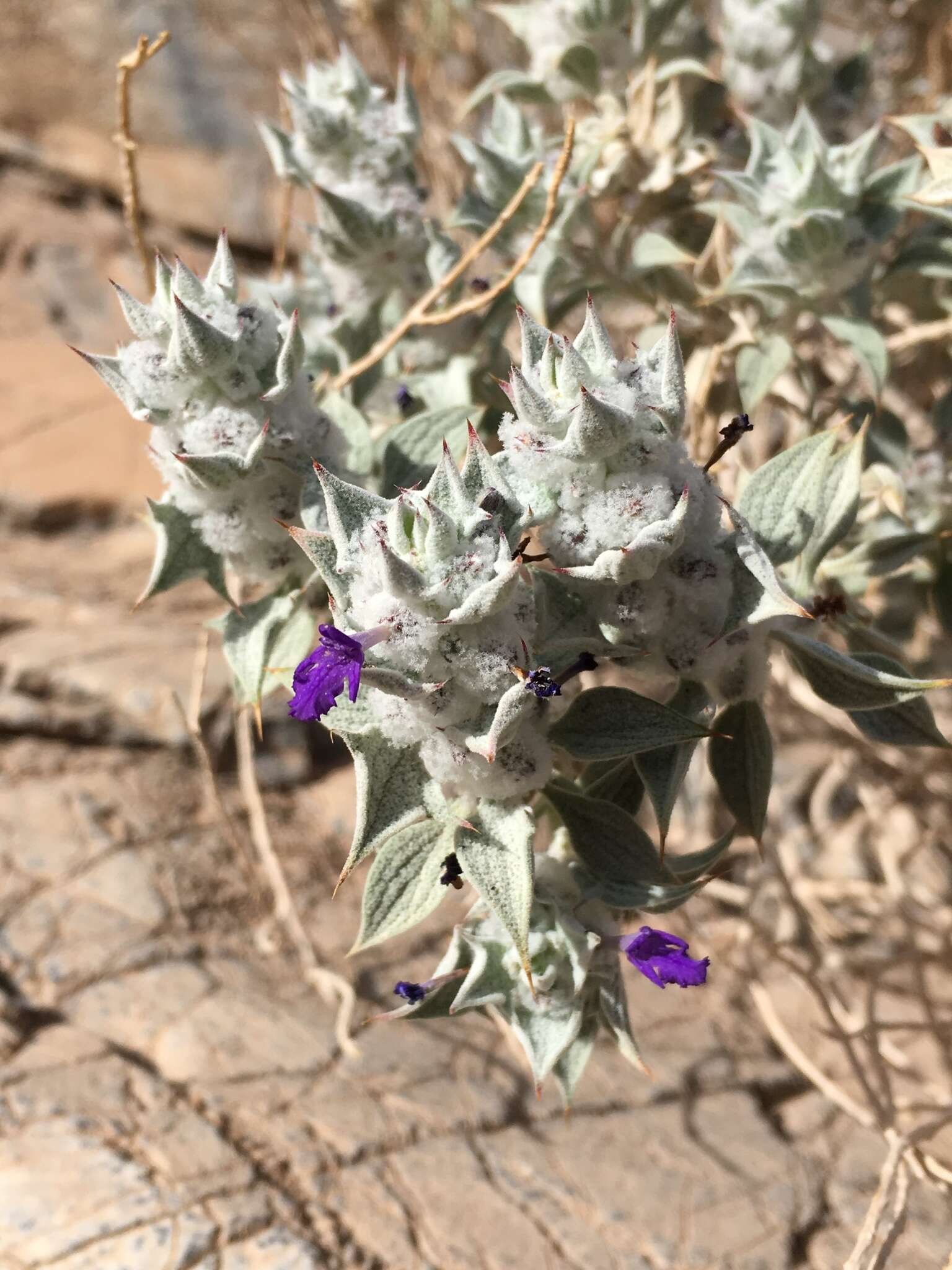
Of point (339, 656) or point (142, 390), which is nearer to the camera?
point (339, 656)

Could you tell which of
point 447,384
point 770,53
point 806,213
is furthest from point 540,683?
point 770,53

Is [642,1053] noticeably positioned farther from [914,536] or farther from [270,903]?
[914,536]

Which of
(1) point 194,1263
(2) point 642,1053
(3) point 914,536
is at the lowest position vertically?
(2) point 642,1053

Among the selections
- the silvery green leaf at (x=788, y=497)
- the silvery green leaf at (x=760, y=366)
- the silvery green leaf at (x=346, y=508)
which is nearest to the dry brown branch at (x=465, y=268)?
the silvery green leaf at (x=760, y=366)

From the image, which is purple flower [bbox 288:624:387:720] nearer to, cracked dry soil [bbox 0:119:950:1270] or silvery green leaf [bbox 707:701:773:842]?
silvery green leaf [bbox 707:701:773:842]

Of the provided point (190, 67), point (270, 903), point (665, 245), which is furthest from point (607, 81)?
point (190, 67)

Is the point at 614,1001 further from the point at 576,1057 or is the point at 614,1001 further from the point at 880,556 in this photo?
the point at 880,556
